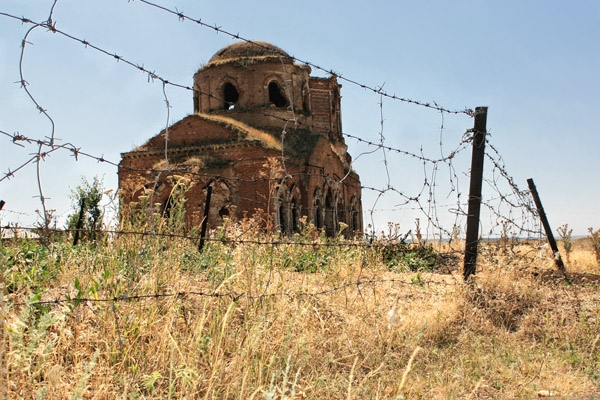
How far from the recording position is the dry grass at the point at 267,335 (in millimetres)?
3127

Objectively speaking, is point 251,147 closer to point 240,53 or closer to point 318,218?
point 318,218

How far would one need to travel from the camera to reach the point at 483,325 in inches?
197

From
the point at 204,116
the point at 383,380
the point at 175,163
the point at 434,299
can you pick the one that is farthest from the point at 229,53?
the point at 383,380

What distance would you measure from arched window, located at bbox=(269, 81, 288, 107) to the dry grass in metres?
19.5

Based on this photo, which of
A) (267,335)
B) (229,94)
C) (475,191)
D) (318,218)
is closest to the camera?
(267,335)

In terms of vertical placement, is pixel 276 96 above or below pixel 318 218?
above

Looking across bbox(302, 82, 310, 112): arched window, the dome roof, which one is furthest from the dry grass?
bbox(302, 82, 310, 112): arched window

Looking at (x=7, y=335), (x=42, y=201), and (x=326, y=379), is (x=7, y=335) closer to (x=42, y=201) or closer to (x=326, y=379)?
(x=42, y=201)

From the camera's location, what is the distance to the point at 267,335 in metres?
3.71

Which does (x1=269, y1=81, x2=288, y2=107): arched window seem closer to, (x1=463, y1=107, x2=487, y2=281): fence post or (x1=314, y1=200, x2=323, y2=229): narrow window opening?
(x1=314, y1=200, x2=323, y2=229): narrow window opening

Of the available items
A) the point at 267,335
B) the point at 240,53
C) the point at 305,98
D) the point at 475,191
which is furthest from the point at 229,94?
the point at 267,335

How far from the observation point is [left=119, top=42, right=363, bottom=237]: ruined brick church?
18672mm

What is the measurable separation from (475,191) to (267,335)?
291cm

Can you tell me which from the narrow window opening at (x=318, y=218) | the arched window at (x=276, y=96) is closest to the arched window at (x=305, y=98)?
the arched window at (x=276, y=96)
